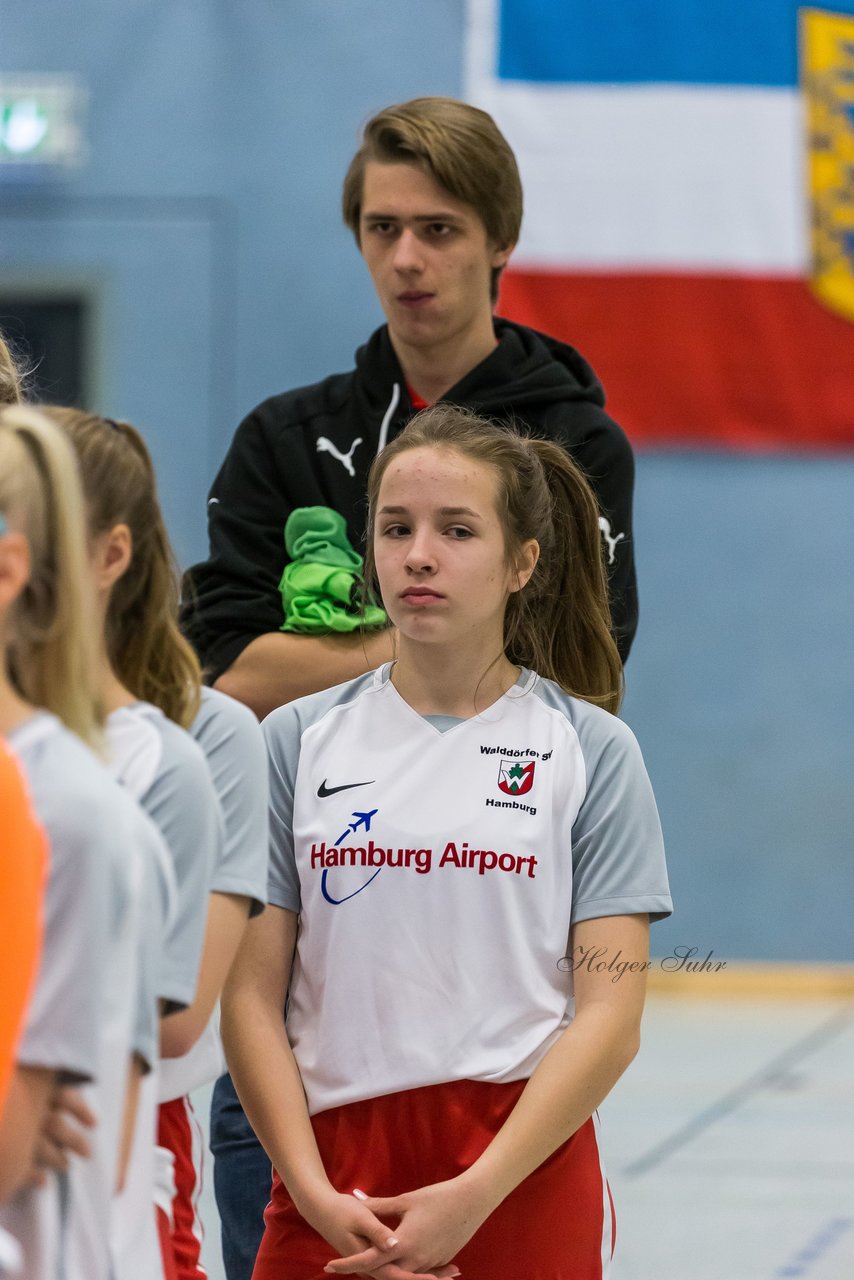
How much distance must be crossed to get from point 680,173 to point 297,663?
452cm

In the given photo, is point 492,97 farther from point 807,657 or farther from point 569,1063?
point 569,1063

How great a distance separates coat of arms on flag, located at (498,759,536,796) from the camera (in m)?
1.71

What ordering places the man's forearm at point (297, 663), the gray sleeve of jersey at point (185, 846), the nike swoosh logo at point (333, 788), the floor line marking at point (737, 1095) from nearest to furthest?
1. the gray sleeve of jersey at point (185, 846)
2. the nike swoosh logo at point (333, 788)
3. the man's forearm at point (297, 663)
4. the floor line marking at point (737, 1095)

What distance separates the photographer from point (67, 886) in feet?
3.42

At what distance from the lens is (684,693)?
242 inches

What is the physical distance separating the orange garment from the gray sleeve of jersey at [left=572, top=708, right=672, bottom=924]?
0.80m

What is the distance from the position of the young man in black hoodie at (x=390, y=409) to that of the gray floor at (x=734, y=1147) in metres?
1.55

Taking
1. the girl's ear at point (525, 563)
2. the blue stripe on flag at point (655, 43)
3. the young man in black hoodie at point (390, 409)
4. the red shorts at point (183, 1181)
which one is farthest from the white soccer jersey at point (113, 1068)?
the blue stripe on flag at point (655, 43)

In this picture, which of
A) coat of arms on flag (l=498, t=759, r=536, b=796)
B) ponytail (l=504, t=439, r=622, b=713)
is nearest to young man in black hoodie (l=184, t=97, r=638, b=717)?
ponytail (l=504, t=439, r=622, b=713)

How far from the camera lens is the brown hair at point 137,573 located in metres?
1.38

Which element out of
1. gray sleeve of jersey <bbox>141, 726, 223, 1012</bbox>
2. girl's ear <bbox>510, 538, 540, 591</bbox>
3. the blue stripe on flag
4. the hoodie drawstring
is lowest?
gray sleeve of jersey <bbox>141, 726, 223, 1012</bbox>

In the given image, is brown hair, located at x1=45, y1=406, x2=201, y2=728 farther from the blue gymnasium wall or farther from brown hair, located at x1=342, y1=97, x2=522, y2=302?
the blue gymnasium wall

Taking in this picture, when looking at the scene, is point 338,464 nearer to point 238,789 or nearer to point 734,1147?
point 238,789

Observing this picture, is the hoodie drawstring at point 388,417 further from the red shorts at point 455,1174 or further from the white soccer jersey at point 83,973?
the white soccer jersey at point 83,973
